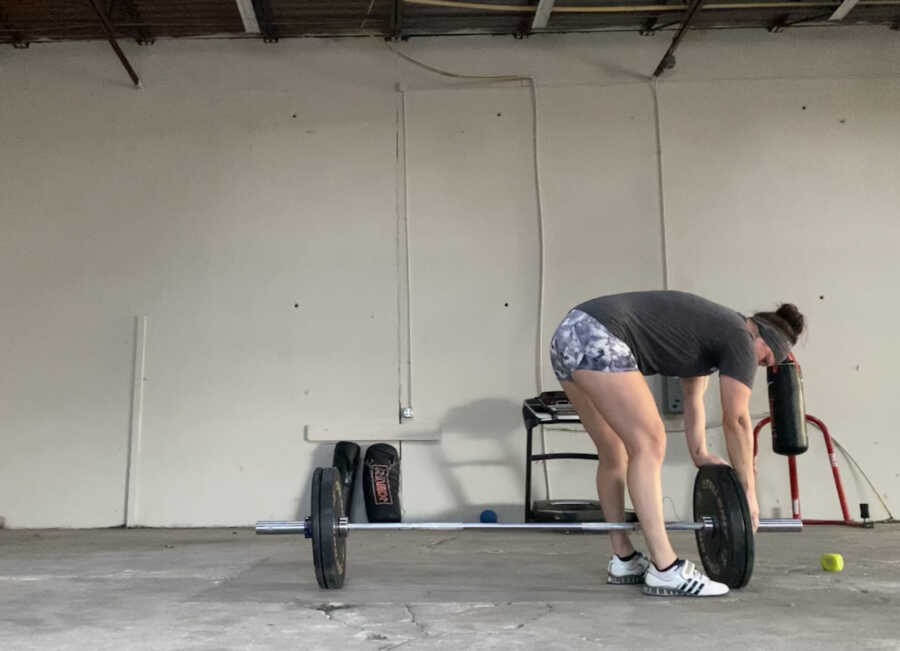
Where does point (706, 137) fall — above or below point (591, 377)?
above

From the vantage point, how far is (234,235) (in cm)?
539

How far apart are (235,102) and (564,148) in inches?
93.5

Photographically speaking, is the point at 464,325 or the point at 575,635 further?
the point at 464,325

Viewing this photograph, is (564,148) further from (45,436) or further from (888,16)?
(45,436)

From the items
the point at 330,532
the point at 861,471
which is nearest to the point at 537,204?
the point at 861,471

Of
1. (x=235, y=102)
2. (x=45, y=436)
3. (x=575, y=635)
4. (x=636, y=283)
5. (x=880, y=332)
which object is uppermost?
(x=235, y=102)

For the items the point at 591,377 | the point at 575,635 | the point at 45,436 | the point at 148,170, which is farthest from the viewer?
the point at 148,170

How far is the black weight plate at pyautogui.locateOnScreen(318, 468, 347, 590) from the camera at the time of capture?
2.29 m

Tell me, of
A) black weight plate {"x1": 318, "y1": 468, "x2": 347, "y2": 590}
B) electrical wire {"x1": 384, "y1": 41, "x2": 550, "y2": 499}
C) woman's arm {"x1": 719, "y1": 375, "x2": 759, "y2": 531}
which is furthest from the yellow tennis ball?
electrical wire {"x1": 384, "y1": 41, "x2": 550, "y2": 499}

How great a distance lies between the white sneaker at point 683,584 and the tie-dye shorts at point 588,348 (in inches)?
23.0

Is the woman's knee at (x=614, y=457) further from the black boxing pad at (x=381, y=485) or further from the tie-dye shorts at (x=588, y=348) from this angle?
the black boxing pad at (x=381, y=485)

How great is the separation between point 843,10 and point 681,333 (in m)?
4.36

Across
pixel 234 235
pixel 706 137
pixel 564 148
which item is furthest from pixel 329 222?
pixel 706 137

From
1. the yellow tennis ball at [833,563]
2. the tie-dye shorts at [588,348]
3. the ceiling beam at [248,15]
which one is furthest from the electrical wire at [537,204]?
the tie-dye shorts at [588,348]
